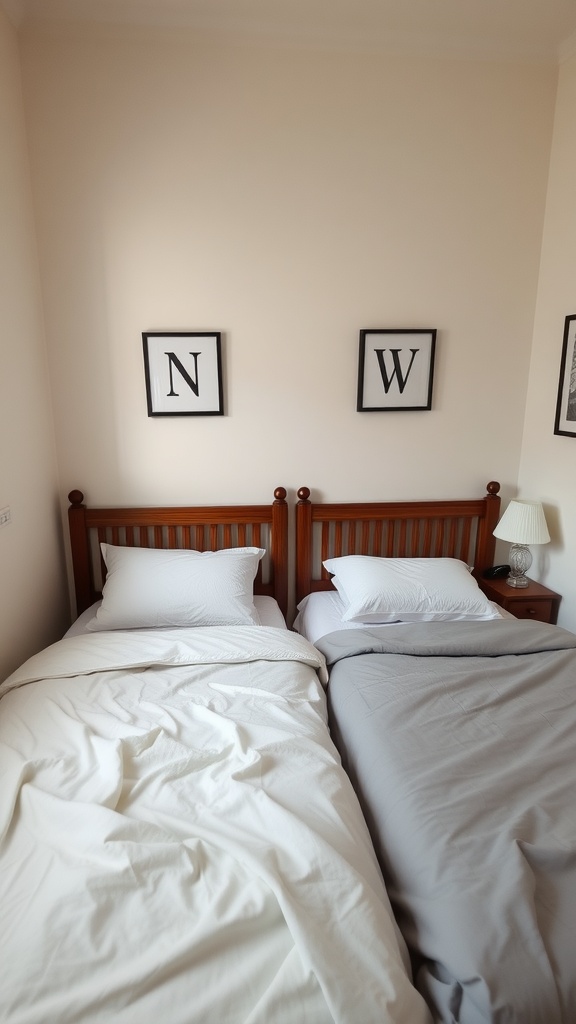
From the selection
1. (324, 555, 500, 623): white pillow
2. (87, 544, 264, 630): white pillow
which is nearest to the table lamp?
(324, 555, 500, 623): white pillow

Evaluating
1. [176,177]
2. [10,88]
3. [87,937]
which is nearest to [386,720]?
[87,937]

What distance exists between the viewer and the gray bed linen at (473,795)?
0.94 m

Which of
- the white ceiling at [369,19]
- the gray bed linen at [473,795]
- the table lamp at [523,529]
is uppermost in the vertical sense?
the white ceiling at [369,19]

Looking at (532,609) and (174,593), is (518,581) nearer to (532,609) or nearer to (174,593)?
(532,609)

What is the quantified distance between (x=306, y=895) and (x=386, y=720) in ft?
1.98

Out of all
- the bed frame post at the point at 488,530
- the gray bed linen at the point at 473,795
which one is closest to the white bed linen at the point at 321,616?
the gray bed linen at the point at 473,795

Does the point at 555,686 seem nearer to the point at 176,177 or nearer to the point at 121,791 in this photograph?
the point at 121,791

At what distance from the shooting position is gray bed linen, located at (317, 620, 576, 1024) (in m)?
0.94

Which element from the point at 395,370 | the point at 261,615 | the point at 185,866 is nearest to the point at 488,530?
the point at 395,370

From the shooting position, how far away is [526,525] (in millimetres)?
2402

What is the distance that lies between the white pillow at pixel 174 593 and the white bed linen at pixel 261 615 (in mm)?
66

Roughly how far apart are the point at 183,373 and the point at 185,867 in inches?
72.8

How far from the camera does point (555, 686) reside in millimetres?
1747

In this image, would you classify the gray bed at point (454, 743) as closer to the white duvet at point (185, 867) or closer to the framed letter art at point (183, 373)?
the white duvet at point (185, 867)
